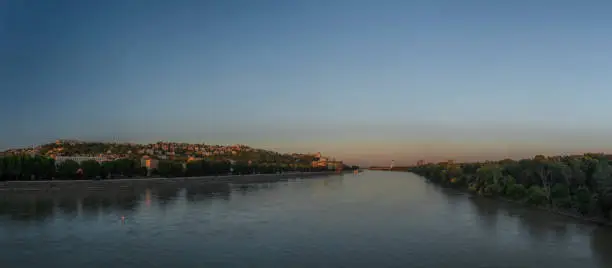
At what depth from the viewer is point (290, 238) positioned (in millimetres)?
24078

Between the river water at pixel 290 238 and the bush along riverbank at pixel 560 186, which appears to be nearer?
the river water at pixel 290 238

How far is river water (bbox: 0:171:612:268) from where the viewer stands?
1895 centimetres

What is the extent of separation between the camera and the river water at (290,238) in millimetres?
18953

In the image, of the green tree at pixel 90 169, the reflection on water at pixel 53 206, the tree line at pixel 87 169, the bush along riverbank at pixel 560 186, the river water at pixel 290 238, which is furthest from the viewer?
the green tree at pixel 90 169

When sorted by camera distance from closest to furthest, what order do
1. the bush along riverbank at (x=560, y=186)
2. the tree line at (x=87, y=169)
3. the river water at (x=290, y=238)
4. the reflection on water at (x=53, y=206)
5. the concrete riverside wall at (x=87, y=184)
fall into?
the river water at (x=290, y=238) → the bush along riverbank at (x=560, y=186) → the reflection on water at (x=53, y=206) → the concrete riverside wall at (x=87, y=184) → the tree line at (x=87, y=169)

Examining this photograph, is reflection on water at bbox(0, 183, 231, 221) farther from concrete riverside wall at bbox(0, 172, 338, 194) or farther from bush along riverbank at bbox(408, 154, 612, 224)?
bush along riverbank at bbox(408, 154, 612, 224)

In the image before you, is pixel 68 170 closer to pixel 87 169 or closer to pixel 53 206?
pixel 87 169

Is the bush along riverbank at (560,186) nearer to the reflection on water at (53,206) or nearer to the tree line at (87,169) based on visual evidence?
the reflection on water at (53,206)

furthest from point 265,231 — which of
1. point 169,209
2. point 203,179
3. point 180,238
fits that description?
point 203,179

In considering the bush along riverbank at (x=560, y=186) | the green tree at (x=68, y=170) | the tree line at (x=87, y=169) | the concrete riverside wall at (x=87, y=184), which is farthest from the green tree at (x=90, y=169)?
the bush along riverbank at (x=560, y=186)

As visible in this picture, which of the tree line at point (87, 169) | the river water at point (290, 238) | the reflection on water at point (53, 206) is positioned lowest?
the river water at point (290, 238)

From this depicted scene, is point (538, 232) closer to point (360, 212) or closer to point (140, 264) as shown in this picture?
point (360, 212)

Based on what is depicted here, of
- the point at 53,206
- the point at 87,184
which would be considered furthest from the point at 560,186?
the point at 87,184

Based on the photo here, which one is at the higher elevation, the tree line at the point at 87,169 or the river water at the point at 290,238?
the tree line at the point at 87,169
